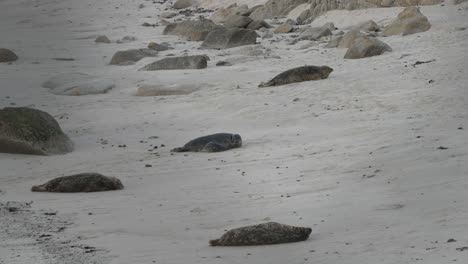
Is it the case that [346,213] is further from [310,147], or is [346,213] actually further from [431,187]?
[310,147]

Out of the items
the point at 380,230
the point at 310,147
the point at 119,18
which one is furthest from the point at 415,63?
the point at 119,18

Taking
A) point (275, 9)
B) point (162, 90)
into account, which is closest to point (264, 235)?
point (162, 90)

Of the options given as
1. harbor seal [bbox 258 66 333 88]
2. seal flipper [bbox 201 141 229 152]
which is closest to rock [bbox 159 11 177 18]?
harbor seal [bbox 258 66 333 88]

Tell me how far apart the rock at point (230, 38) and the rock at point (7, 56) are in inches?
143

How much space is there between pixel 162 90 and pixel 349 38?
12.6 ft

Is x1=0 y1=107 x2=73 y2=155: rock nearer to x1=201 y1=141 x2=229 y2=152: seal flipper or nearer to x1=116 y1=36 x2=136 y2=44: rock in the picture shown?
x1=201 y1=141 x2=229 y2=152: seal flipper

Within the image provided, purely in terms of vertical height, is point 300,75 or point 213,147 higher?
point 213,147

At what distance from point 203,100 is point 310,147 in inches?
152

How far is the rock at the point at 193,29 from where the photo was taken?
2017cm

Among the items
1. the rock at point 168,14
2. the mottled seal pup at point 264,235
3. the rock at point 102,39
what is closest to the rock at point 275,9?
the rock at point 168,14

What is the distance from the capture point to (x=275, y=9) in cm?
2341

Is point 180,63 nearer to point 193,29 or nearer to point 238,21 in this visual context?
point 193,29

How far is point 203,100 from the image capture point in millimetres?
13516

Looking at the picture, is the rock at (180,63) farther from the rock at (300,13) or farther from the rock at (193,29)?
the rock at (300,13)
